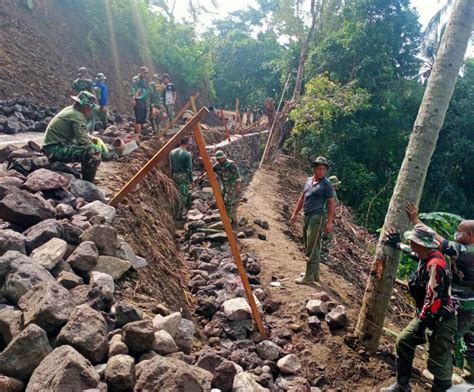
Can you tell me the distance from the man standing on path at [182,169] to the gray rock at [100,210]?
145 inches

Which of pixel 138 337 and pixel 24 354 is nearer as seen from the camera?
pixel 24 354

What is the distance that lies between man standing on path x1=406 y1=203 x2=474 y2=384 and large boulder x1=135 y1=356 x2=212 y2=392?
2.74 metres

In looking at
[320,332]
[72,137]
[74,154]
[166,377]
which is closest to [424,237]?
[320,332]

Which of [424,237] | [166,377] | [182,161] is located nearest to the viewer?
[166,377]

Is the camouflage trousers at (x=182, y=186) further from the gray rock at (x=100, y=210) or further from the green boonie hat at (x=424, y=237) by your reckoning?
the green boonie hat at (x=424, y=237)

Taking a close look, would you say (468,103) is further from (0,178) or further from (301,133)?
(0,178)

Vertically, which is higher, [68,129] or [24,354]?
[68,129]

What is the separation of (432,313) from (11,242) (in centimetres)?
374

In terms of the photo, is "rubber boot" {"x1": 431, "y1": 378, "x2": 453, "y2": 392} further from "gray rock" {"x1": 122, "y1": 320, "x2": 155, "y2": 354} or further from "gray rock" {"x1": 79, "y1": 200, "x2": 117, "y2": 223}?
"gray rock" {"x1": 79, "y1": 200, "x2": 117, "y2": 223}

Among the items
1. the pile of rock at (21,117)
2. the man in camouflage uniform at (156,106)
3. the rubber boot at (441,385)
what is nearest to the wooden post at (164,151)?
the rubber boot at (441,385)

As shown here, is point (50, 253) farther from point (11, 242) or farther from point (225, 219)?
point (225, 219)

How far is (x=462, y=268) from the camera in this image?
13.9ft

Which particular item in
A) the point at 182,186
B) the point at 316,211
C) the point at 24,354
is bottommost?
the point at 182,186

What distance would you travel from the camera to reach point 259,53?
3048 centimetres
